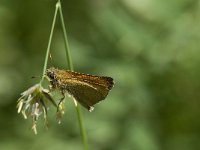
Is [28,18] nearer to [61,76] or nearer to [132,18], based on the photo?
[132,18]

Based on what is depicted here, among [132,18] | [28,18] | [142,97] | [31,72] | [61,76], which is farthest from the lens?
[28,18]

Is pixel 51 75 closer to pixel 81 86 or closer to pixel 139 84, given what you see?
pixel 81 86

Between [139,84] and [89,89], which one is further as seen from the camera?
[139,84]

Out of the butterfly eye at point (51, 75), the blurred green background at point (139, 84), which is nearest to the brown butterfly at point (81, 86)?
the butterfly eye at point (51, 75)

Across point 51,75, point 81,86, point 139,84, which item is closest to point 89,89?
point 81,86

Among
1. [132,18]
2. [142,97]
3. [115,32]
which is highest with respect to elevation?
[132,18]

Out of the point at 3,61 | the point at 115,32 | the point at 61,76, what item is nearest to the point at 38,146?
the point at 115,32

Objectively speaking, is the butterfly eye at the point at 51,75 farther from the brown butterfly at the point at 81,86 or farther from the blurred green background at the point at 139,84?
the blurred green background at the point at 139,84

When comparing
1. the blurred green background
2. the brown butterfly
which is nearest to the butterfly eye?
the brown butterfly

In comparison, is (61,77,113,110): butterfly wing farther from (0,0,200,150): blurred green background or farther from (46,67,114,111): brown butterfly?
(0,0,200,150): blurred green background
